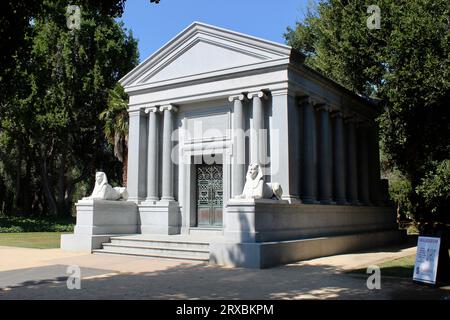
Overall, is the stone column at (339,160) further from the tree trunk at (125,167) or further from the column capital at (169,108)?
the tree trunk at (125,167)

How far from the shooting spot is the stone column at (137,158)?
63.2 ft

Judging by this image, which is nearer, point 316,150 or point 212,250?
point 212,250

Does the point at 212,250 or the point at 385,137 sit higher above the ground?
the point at 385,137

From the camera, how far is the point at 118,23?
35.4 m

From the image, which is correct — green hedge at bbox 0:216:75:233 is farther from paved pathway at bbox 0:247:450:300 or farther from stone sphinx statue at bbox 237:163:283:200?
stone sphinx statue at bbox 237:163:283:200

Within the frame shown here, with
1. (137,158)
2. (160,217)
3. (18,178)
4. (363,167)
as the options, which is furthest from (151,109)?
(18,178)

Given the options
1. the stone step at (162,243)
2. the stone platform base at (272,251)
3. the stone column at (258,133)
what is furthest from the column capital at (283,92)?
the stone step at (162,243)

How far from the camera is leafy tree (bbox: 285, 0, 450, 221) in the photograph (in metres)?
17.4

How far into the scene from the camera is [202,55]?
60.3 feet

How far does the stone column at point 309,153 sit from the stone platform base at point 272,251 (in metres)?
1.89
